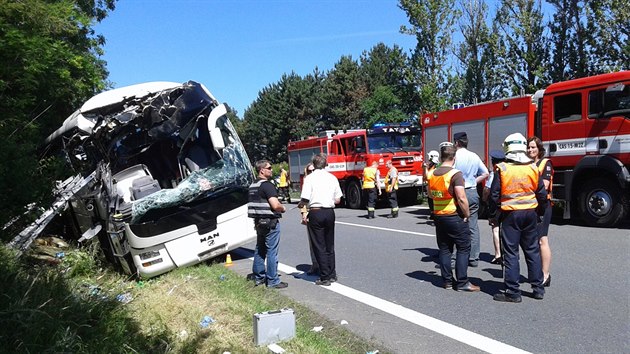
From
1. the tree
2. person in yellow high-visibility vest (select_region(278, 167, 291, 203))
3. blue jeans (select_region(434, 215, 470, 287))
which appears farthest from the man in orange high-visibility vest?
person in yellow high-visibility vest (select_region(278, 167, 291, 203))

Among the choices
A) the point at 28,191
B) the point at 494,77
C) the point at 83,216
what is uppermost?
the point at 494,77

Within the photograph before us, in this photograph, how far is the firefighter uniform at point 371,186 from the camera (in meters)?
14.4

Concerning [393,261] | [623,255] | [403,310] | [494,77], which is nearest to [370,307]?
[403,310]

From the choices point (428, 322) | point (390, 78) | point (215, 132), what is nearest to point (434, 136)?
point (215, 132)

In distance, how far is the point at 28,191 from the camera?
4395mm

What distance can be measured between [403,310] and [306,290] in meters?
1.54

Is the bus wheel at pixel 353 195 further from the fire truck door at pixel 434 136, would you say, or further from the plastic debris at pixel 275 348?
the plastic debris at pixel 275 348

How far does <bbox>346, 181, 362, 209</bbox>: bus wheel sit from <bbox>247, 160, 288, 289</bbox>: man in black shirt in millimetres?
10719

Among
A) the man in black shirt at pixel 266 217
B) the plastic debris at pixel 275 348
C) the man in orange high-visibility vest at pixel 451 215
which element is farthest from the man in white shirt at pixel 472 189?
the plastic debris at pixel 275 348

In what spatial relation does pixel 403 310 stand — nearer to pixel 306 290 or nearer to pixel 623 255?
pixel 306 290

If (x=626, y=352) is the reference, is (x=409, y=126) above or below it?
above

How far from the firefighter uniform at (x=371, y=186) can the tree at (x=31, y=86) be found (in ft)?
24.6

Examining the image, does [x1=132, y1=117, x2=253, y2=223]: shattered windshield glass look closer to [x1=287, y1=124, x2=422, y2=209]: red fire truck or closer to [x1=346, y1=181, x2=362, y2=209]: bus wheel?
[x1=287, y1=124, x2=422, y2=209]: red fire truck

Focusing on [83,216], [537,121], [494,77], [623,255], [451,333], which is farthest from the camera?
[494,77]
